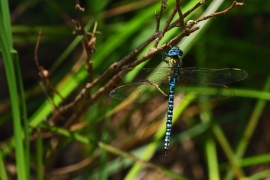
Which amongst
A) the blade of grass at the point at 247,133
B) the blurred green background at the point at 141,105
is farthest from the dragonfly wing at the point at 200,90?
the blade of grass at the point at 247,133

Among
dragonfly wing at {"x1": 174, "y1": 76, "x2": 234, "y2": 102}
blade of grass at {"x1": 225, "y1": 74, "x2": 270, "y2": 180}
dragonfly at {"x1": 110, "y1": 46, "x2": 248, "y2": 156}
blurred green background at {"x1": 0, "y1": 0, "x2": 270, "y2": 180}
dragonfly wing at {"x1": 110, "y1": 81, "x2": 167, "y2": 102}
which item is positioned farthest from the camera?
blade of grass at {"x1": 225, "y1": 74, "x2": 270, "y2": 180}

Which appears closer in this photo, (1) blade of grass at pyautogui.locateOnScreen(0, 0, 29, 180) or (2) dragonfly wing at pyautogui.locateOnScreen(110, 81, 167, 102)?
(1) blade of grass at pyautogui.locateOnScreen(0, 0, 29, 180)

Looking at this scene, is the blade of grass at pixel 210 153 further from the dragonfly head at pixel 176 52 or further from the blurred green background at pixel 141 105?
the dragonfly head at pixel 176 52

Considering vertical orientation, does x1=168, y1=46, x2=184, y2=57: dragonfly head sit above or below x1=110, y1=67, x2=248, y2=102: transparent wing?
above

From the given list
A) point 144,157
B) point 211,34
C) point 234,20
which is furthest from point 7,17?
point 234,20

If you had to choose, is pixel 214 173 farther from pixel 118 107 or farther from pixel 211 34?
pixel 211 34

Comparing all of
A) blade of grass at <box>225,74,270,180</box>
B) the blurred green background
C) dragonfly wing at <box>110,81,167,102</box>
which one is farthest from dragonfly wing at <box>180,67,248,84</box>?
blade of grass at <box>225,74,270,180</box>

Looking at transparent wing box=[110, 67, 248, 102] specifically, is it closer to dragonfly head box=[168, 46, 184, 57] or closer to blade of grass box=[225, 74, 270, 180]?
dragonfly head box=[168, 46, 184, 57]
